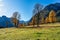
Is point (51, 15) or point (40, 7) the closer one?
point (40, 7)

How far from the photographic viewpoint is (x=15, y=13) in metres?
117

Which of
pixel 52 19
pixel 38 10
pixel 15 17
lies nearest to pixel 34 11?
pixel 38 10

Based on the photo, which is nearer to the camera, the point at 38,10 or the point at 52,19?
the point at 38,10

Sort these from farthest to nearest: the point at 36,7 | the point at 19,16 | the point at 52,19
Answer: the point at 19,16 < the point at 52,19 < the point at 36,7

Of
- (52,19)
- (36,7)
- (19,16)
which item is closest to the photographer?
(36,7)

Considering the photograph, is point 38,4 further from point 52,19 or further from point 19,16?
point 19,16

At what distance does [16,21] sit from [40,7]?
29.3 metres

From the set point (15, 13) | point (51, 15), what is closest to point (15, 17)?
point (15, 13)

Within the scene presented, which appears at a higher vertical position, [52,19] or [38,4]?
[38,4]

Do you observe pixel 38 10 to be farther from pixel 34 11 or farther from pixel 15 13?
pixel 15 13

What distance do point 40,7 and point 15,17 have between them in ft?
113

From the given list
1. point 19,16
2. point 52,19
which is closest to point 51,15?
point 52,19

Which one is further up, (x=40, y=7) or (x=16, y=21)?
(x=40, y=7)

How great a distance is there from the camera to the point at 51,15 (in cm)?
10994
